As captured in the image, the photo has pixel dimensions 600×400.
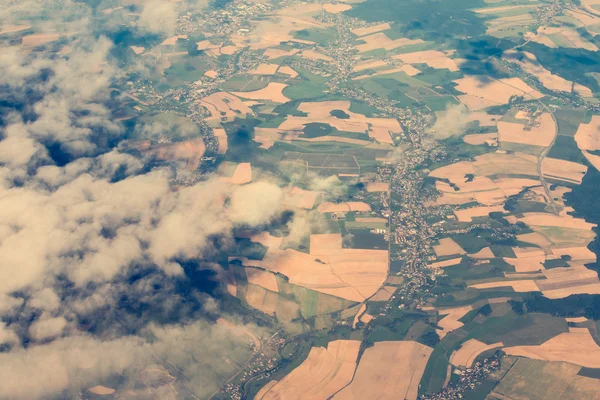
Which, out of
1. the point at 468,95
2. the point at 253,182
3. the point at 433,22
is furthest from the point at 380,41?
the point at 253,182

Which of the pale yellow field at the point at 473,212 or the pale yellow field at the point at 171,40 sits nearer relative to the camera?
the pale yellow field at the point at 473,212

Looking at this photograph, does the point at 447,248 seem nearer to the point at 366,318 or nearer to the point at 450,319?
the point at 450,319

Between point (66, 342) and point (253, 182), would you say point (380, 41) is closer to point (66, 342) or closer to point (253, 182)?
point (253, 182)

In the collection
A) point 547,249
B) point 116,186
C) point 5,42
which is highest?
point 5,42

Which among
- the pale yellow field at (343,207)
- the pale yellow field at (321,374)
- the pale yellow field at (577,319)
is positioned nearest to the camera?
the pale yellow field at (321,374)

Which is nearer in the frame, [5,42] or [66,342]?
[66,342]

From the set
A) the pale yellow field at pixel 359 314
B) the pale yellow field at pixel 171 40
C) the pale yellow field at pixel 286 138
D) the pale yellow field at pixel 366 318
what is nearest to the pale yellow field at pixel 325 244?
the pale yellow field at pixel 359 314

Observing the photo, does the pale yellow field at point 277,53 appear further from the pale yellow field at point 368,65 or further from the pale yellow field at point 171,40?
the pale yellow field at point 171,40
